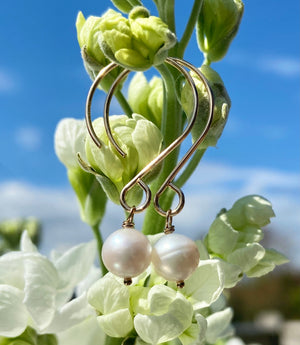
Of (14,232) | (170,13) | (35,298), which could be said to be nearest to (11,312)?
(35,298)

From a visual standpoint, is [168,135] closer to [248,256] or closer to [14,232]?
[248,256]

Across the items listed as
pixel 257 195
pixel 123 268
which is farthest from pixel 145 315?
pixel 257 195

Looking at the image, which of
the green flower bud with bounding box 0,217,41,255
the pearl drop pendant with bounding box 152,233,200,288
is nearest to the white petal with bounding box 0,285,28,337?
the pearl drop pendant with bounding box 152,233,200,288

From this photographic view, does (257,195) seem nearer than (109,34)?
No

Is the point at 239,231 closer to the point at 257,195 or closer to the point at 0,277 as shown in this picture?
the point at 257,195

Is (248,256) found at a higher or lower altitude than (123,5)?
lower
